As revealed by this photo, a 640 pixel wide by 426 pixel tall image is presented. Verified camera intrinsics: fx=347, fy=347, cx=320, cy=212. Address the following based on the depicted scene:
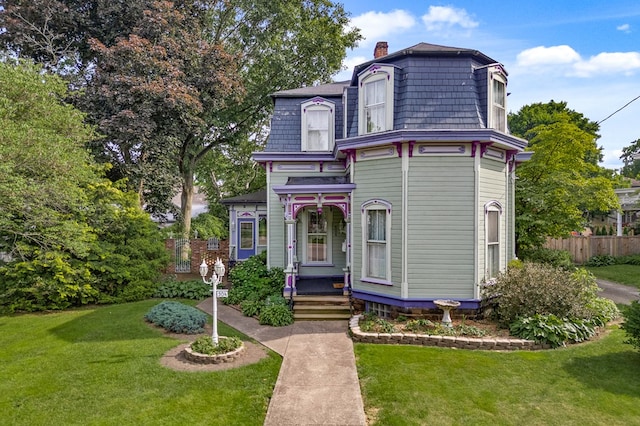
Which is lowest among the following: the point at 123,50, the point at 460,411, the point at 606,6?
the point at 460,411

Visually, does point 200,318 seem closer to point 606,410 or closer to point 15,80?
point 15,80

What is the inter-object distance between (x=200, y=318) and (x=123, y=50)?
11.0 m

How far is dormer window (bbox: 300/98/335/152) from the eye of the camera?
1184cm

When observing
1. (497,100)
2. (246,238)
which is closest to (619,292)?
(497,100)

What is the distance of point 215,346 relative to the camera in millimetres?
6953

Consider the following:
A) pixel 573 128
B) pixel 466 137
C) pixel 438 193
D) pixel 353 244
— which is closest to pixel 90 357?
pixel 353 244

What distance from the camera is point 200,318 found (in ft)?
29.1

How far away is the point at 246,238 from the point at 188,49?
8711 millimetres

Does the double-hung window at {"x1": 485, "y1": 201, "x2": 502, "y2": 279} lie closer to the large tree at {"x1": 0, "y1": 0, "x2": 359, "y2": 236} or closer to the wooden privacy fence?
the large tree at {"x1": 0, "y1": 0, "x2": 359, "y2": 236}

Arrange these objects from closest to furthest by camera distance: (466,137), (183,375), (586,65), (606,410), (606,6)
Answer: (606,410) → (183,375) → (466,137) → (606,6) → (586,65)

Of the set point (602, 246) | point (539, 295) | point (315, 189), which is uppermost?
point (315, 189)

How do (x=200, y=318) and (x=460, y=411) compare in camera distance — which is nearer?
(x=460, y=411)

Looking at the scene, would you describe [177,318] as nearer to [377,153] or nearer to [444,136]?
[377,153]

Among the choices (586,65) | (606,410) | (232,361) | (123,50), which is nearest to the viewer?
(606,410)
